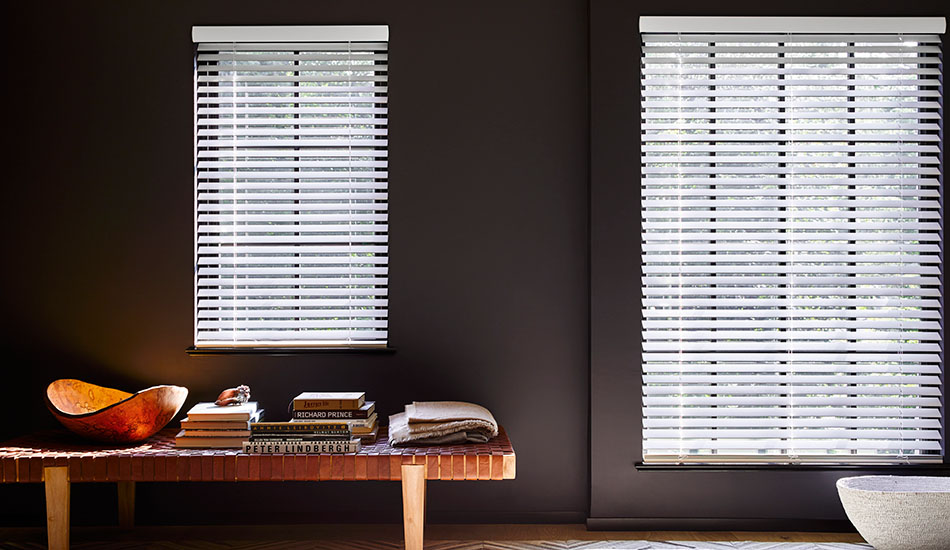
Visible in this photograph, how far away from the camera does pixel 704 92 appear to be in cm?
353

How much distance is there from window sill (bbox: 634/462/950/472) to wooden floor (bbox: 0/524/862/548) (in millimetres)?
288

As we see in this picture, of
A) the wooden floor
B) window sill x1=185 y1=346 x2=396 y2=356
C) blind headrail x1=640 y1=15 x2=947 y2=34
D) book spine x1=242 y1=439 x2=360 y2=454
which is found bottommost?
the wooden floor

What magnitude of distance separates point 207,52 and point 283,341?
141 centimetres

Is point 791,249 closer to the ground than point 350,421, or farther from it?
farther from it

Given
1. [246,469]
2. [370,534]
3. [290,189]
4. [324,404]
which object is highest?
[290,189]

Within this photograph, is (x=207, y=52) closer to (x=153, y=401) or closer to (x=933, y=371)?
(x=153, y=401)

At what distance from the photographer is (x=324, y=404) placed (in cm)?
313

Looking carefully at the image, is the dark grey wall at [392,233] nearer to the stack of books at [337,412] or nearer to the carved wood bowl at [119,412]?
the carved wood bowl at [119,412]

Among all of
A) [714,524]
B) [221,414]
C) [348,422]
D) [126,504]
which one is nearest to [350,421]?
[348,422]

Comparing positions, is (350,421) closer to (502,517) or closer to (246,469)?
(246,469)

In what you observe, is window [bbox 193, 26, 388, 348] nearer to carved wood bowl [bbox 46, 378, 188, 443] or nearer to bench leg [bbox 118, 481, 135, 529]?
carved wood bowl [bbox 46, 378, 188, 443]

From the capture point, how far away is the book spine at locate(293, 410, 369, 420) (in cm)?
312

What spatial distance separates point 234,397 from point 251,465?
44 cm

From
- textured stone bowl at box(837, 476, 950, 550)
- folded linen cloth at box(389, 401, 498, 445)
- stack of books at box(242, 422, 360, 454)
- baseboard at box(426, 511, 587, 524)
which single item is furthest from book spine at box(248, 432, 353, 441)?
textured stone bowl at box(837, 476, 950, 550)
